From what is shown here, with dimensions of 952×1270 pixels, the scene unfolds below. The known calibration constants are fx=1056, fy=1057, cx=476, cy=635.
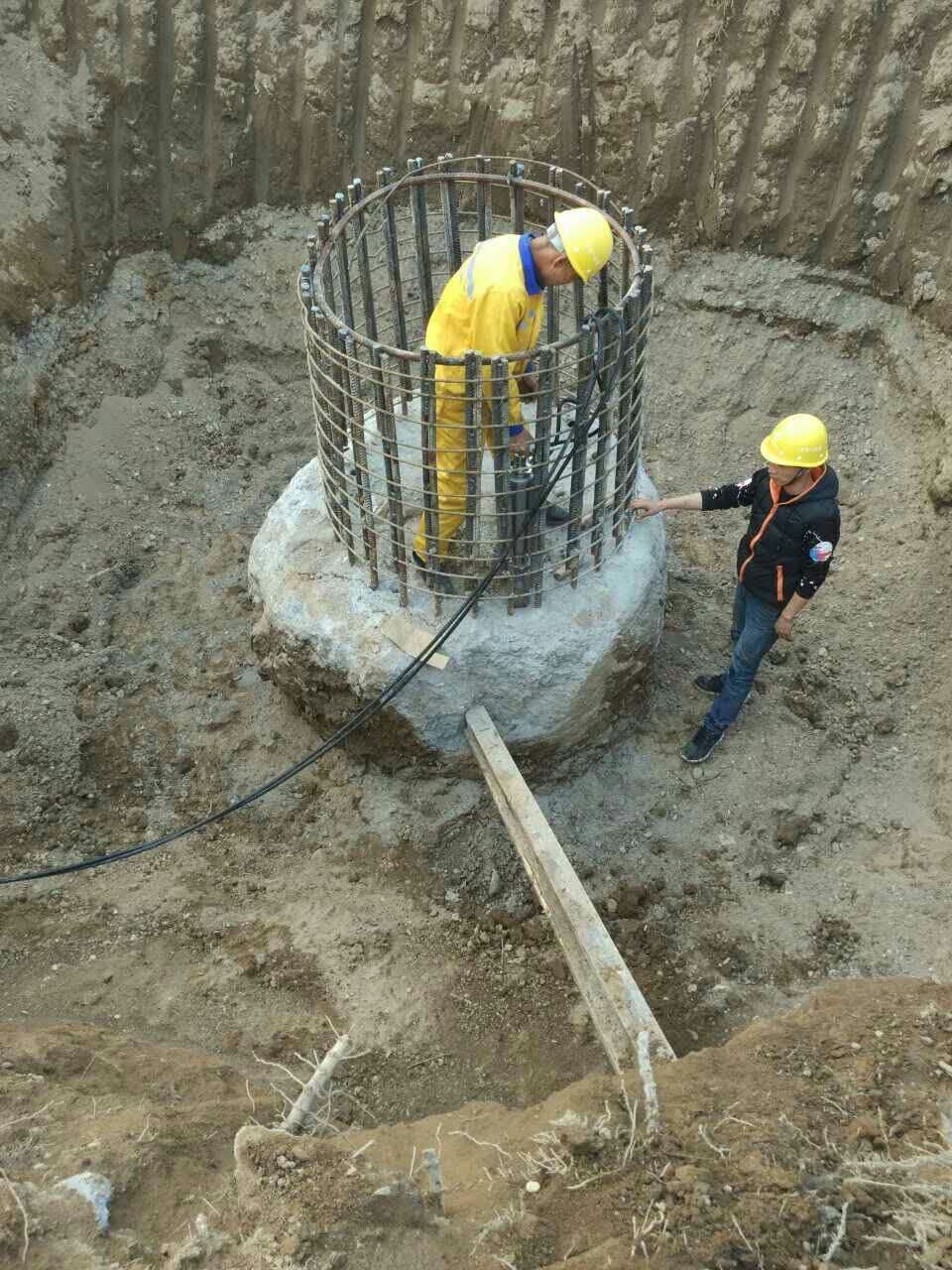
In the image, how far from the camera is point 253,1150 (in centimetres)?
295

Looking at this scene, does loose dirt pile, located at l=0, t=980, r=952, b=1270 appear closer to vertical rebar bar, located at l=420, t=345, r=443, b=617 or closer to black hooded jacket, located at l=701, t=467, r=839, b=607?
black hooded jacket, located at l=701, t=467, r=839, b=607

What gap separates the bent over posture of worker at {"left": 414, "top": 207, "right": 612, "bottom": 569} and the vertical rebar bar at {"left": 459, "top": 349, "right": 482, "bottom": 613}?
0.04m

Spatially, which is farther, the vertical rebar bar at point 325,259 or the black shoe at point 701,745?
the black shoe at point 701,745

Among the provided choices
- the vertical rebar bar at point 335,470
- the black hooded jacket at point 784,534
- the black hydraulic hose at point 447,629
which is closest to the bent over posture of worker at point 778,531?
the black hooded jacket at point 784,534

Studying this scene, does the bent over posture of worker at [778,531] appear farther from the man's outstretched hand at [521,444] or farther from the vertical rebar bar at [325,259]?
the vertical rebar bar at [325,259]

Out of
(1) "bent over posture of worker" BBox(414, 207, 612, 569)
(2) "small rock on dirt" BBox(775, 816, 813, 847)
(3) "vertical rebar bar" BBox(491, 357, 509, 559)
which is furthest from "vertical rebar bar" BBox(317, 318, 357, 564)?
(2) "small rock on dirt" BBox(775, 816, 813, 847)

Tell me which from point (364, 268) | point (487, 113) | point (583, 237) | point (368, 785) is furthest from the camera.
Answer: point (487, 113)

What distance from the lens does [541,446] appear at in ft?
14.6

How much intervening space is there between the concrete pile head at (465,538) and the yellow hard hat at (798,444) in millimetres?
694

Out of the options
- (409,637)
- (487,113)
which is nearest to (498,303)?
(409,637)

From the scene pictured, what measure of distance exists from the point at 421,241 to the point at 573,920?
3.51m

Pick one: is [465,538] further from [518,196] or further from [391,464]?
[518,196]

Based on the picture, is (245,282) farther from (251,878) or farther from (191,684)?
(251,878)

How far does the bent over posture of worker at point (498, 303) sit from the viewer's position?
4273 mm
